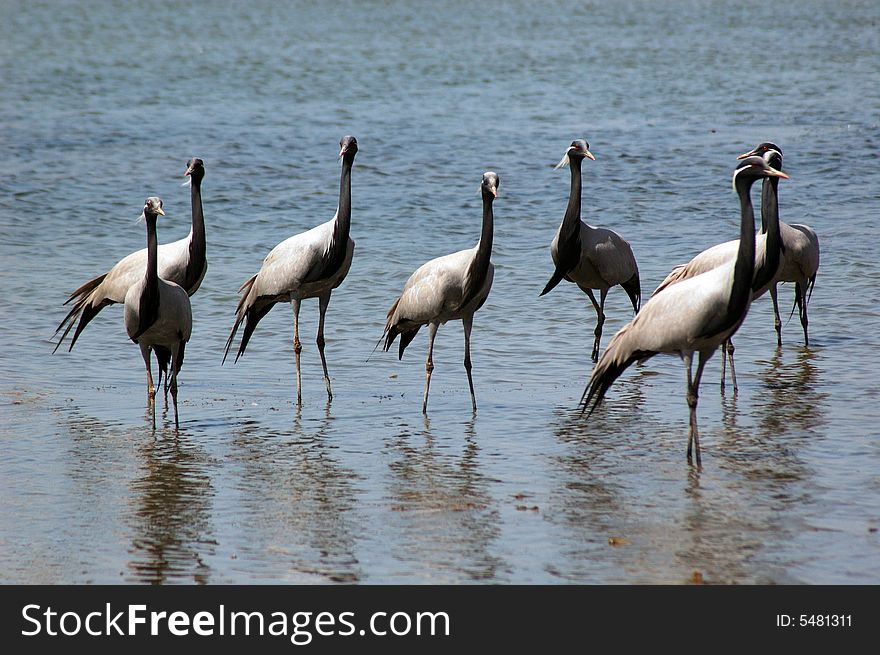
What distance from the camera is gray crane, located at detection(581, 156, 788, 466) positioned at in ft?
22.6

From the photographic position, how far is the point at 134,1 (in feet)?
168

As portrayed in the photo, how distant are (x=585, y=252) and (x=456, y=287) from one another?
235cm

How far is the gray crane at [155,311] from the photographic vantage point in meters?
8.38

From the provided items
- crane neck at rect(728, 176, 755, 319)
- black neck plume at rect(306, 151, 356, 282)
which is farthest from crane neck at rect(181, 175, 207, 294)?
crane neck at rect(728, 176, 755, 319)

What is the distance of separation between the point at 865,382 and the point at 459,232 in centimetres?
693

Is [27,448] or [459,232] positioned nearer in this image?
[27,448]

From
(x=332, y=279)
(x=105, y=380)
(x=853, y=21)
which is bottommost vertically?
(x=105, y=380)

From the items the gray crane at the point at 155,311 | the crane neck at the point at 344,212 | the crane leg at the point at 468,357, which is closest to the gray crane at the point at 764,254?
the crane leg at the point at 468,357

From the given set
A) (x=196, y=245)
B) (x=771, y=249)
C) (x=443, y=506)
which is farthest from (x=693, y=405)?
(x=196, y=245)

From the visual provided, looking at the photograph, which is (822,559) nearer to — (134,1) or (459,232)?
(459,232)

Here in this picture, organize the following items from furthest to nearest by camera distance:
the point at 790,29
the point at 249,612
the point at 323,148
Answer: the point at 790,29, the point at 323,148, the point at 249,612

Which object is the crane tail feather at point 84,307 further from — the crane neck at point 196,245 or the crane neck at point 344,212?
the crane neck at point 344,212

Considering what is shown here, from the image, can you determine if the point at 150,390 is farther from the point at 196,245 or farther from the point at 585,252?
the point at 585,252

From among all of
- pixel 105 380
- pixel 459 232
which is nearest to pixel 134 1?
pixel 459 232
